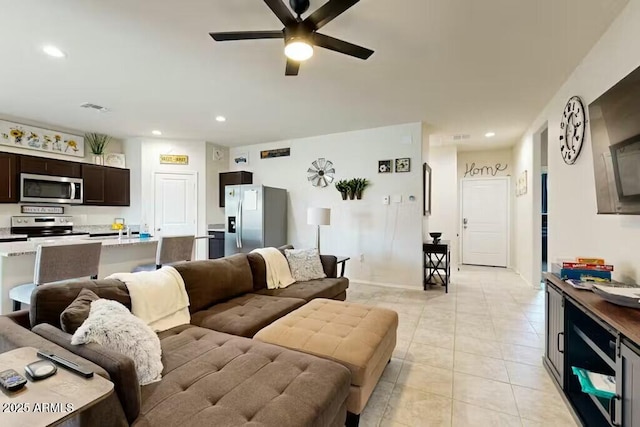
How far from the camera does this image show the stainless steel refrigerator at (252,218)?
17.5 ft

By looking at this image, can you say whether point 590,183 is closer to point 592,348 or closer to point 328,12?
point 592,348

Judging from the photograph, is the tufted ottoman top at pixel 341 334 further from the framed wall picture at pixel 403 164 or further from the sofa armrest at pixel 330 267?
the framed wall picture at pixel 403 164

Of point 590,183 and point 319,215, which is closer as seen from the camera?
point 590,183

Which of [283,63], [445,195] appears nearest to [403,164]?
[445,195]

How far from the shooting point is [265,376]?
54.6 inches

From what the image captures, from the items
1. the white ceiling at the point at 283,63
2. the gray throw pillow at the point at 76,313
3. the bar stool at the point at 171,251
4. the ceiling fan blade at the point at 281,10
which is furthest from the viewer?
the bar stool at the point at 171,251

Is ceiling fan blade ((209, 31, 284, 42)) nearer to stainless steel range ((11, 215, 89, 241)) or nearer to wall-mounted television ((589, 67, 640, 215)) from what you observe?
wall-mounted television ((589, 67, 640, 215))

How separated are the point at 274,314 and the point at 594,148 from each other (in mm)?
2699

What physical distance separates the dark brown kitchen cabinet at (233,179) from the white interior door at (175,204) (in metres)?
0.53

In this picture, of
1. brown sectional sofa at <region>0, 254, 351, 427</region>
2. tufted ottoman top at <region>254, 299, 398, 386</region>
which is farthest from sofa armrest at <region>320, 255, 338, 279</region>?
brown sectional sofa at <region>0, 254, 351, 427</region>

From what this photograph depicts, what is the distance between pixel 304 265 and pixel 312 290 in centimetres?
48

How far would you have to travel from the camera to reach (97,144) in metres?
5.42

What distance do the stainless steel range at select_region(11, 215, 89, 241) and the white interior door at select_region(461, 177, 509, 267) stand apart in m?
7.43

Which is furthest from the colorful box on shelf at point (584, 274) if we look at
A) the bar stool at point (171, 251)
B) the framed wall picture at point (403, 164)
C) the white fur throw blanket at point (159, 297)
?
the bar stool at point (171, 251)
